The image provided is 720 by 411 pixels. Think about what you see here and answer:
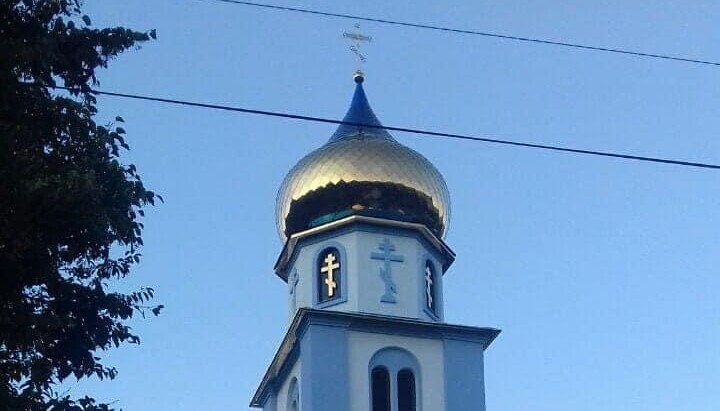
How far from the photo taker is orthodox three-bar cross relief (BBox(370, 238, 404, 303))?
2180cm

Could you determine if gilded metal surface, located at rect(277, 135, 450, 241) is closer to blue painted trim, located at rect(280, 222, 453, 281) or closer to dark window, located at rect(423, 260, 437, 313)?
blue painted trim, located at rect(280, 222, 453, 281)

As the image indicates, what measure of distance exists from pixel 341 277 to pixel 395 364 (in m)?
1.62

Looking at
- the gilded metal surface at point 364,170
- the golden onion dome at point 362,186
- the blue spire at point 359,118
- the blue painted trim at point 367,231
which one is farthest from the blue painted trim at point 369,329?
the blue spire at point 359,118

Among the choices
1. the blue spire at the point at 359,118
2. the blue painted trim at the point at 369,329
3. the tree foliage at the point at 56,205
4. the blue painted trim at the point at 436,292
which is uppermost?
the blue spire at the point at 359,118

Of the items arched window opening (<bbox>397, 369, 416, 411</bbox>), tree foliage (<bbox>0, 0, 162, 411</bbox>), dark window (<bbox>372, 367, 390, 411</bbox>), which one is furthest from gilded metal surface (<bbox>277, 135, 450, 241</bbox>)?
tree foliage (<bbox>0, 0, 162, 411</bbox>)

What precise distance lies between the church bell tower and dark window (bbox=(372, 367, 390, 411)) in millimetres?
14

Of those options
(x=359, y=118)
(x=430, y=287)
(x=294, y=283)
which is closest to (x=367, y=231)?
(x=430, y=287)

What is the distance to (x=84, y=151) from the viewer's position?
32.9 ft

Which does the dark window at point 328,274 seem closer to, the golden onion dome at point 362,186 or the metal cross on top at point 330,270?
the metal cross on top at point 330,270

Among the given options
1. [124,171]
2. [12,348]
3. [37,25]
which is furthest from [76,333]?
[37,25]

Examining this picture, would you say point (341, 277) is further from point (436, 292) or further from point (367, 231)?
point (436, 292)

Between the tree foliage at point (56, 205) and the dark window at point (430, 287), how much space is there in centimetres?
1246

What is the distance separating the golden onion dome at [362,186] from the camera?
22.8m

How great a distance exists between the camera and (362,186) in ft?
74.8
